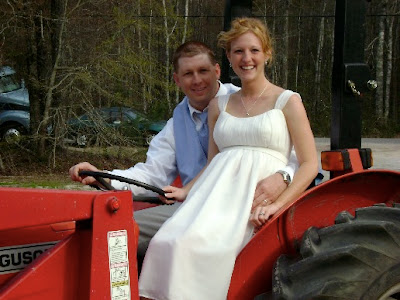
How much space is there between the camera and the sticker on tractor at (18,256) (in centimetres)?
241

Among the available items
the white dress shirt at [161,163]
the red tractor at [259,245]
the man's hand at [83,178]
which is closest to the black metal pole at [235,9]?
the white dress shirt at [161,163]

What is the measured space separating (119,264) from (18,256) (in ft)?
1.35

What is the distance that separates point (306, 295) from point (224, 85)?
1.64 metres

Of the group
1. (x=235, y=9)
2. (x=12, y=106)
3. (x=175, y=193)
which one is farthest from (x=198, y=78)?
(x=12, y=106)

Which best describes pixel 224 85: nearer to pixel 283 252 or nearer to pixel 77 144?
pixel 283 252

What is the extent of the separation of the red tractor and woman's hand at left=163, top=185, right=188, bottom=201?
48 centimetres

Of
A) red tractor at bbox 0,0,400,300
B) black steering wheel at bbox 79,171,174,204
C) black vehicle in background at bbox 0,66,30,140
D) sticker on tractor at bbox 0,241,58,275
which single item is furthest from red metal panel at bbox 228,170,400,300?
black vehicle in background at bbox 0,66,30,140

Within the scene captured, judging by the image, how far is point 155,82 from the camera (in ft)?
50.2

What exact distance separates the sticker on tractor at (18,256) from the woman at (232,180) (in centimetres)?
46

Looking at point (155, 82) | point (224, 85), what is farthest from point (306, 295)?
point (155, 82)

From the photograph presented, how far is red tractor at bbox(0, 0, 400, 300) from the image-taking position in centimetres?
229

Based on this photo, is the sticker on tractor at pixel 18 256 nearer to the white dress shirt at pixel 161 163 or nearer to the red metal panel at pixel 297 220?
the red metal panel at pixel 297 220

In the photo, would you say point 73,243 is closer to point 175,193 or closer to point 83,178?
point 83,178

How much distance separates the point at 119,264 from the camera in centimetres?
Answer: 239
